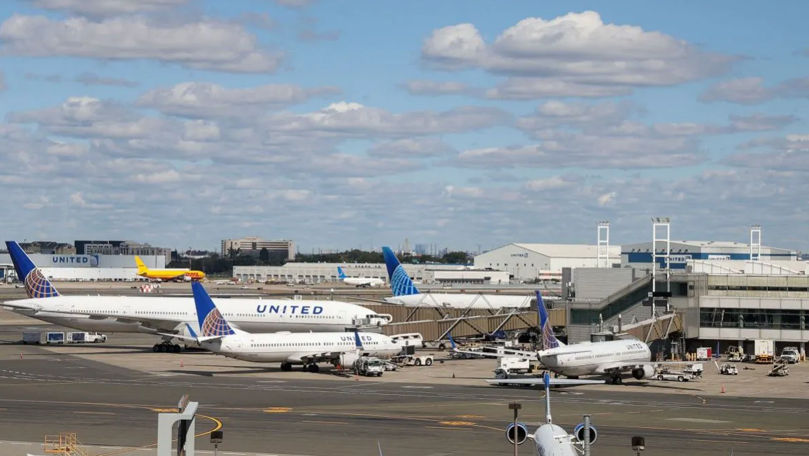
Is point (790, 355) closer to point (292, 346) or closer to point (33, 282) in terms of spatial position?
point (292, 346)

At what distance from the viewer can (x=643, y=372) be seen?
300 ft

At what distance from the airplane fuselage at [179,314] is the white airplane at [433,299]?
20.5 meters

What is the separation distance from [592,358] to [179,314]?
45855mm

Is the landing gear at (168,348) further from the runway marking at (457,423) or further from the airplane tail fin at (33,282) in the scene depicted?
the runway marking at (457,423)

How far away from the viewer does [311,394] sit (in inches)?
3194

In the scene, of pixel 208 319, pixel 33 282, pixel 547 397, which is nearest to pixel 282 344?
pixel 208 319

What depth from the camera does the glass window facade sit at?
118 metres

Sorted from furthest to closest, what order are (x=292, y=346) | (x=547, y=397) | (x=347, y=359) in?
1. (x=347, y=359)
2. (x=292, y=346)
3. (x=547, y=397)

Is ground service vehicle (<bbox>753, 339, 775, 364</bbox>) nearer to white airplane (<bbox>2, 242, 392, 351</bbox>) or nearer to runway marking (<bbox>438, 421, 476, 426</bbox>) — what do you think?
white airplane (<bbox>2, 242, 392, 351</bbox>)

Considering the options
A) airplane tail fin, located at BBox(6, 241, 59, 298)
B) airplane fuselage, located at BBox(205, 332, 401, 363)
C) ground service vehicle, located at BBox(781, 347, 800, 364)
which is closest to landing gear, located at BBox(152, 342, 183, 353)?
airplane tail fin, located at BBox(6, 241, 59, 298)

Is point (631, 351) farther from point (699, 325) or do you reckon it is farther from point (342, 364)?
point (699, 325)

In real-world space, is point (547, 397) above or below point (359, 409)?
above

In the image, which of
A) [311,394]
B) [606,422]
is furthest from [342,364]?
[606,422]

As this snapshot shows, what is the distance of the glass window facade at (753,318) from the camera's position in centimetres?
11800
